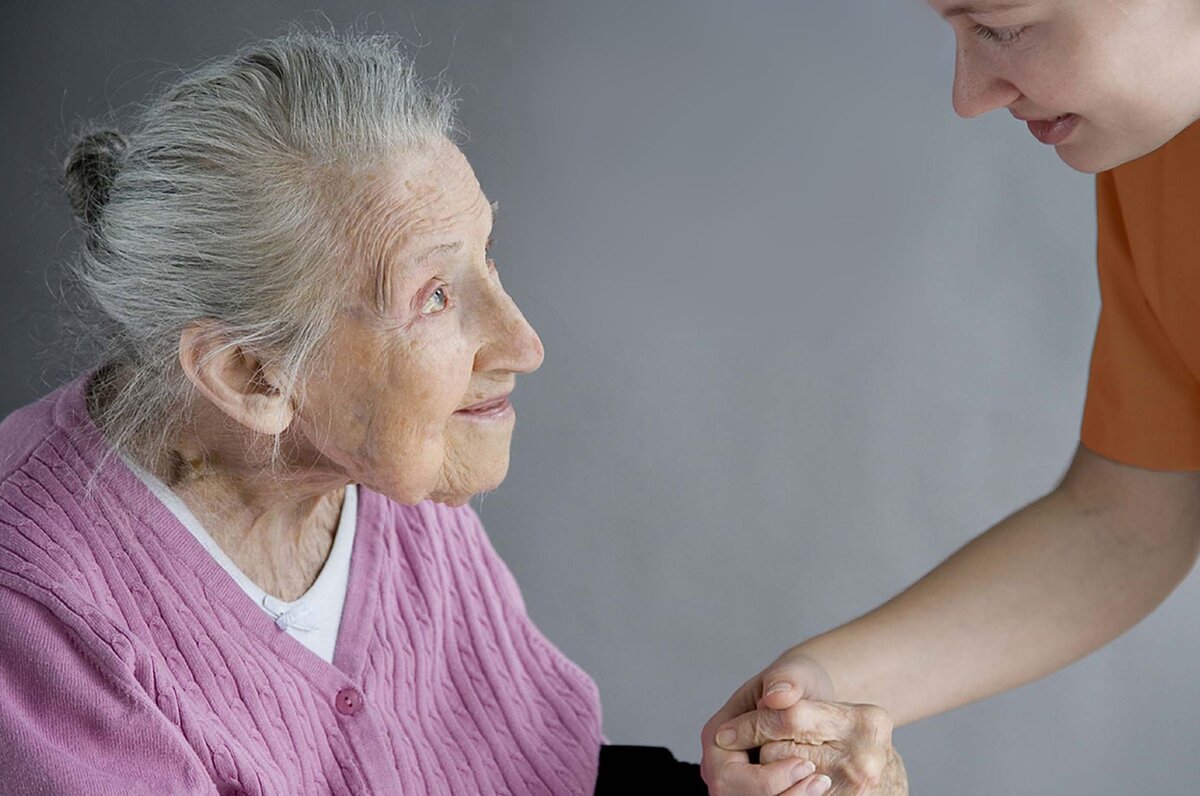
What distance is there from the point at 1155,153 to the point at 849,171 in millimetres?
1318

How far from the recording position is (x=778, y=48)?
102 inches

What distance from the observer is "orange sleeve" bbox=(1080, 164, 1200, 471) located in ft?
4.50

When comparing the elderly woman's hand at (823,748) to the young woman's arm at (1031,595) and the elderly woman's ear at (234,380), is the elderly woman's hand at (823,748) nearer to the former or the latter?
the young woman's arm at (1031,595)

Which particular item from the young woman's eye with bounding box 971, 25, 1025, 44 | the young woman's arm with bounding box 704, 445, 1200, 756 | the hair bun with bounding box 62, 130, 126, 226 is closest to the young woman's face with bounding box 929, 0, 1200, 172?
the young woman's eye with bounding box 971, 25, 1025, 44

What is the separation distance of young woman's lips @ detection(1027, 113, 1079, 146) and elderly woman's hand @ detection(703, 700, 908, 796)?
24.3 inches

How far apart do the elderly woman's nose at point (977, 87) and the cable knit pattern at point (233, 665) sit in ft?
2.79

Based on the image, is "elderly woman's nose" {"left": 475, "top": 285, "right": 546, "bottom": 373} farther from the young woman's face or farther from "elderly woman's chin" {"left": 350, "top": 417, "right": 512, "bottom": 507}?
the young woman's face

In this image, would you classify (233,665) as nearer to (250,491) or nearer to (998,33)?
(250,491)

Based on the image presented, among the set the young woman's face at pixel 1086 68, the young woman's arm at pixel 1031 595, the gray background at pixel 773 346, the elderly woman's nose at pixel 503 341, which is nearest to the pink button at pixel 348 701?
the elderly woman's nose at pixel 503 341

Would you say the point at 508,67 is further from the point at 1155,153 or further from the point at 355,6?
the point at 1155,153

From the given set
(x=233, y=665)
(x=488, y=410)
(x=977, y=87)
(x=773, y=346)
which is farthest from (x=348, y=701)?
(x=773, y=346)

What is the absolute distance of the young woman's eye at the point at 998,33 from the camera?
3.84 feet

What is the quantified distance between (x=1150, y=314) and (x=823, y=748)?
60cm

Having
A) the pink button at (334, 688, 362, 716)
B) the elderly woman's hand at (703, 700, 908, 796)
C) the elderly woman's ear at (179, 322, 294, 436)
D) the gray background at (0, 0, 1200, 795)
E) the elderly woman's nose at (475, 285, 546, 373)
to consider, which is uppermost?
the gray background at (0, 0, 1200, 795)
